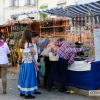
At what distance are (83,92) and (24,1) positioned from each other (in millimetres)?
13466

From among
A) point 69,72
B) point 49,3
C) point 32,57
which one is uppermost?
point 49,3

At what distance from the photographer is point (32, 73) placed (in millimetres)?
7652

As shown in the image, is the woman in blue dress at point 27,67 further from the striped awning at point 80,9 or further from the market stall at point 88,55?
the striped awning at point 80,9

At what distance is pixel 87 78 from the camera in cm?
782

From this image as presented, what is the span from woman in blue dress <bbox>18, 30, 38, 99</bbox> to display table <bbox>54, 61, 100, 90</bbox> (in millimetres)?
1228

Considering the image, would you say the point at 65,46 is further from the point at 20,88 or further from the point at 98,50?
the point at 20,88

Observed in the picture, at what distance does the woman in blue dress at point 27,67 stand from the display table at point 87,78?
123 cm

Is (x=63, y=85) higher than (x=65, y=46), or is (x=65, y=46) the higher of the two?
(x=65, y=46)

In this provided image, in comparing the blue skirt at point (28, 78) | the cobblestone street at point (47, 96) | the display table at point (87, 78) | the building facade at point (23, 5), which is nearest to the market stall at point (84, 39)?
the display table at point (87, 78)

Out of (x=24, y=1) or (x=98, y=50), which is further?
(x=24, y=1)

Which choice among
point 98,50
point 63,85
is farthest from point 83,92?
point 98,50

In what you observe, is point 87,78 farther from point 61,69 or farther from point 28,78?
point 28,78

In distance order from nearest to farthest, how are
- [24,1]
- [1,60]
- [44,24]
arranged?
[1,60] → [44,24] → [24,1]

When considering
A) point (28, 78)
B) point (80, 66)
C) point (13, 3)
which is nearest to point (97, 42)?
point (80, 66)
